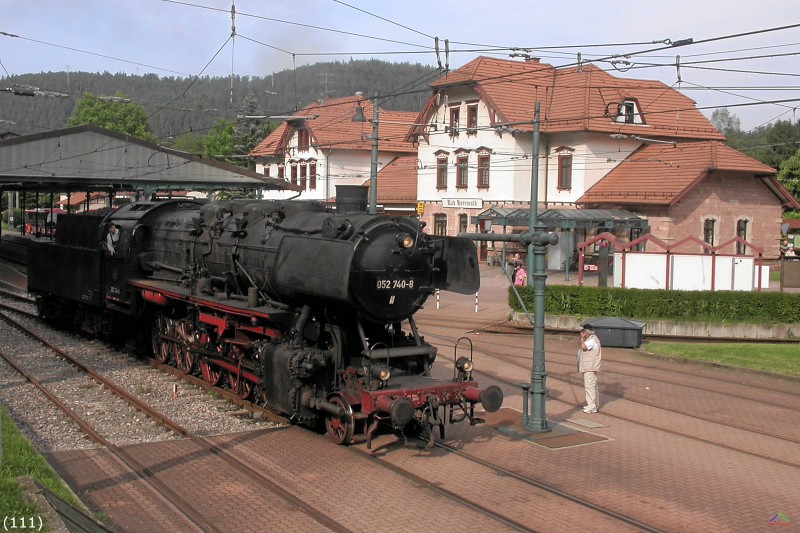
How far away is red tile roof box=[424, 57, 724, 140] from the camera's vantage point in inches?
1672

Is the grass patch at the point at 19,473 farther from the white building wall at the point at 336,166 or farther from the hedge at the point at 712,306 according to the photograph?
the white building wall at the point at 336,166

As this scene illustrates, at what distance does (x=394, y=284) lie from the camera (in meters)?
11.4

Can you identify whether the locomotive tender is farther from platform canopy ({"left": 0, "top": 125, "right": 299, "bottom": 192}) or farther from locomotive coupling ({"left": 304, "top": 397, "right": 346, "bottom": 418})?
platform canopy ({"left": 0, "top": 125, "right": 299, "bottom": 192})

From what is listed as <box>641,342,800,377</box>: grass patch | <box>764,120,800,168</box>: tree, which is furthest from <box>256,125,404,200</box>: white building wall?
<box>764,120,800,168</box>: tree

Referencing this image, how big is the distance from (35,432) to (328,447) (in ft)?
15.1

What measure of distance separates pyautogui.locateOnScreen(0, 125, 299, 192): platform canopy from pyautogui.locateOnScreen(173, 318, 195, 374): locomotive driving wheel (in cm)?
1903

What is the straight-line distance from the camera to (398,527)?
28.0 feet

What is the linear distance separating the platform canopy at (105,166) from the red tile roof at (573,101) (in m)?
12.1

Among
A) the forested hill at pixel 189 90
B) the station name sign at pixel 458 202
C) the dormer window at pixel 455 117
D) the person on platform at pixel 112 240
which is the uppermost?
the forested hill at pixel 189 90

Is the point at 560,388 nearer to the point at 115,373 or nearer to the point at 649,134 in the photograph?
the point at 115,373

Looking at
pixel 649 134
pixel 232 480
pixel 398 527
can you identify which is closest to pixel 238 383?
pixel 232 480

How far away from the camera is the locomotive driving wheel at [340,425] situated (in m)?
10.9

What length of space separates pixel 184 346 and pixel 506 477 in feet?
26.7

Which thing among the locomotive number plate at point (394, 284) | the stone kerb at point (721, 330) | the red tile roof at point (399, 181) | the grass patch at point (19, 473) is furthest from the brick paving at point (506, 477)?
the red tile roof at point (399, 181)
